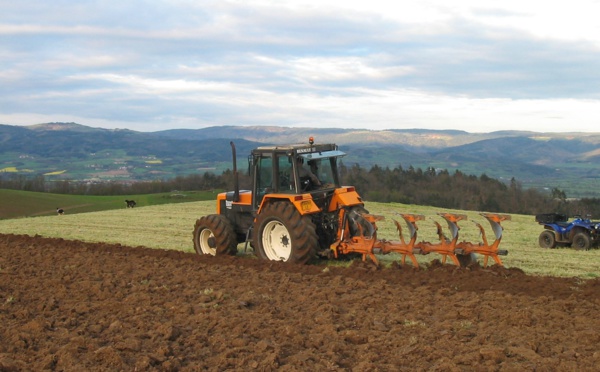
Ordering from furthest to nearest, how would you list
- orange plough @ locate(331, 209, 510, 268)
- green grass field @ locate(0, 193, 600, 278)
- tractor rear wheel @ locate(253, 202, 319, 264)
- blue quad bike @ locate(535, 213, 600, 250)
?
blue quad bike @ locate(535, 213, 600, 250), green grass field @ locate(0, 193, 600, 278), tractor rear wheel @ locate(253, 202, 319, 264), orange plough @ locate(331, 209, 510, 268)

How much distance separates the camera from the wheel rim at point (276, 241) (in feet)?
40.3

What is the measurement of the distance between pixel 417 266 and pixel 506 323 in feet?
11.6

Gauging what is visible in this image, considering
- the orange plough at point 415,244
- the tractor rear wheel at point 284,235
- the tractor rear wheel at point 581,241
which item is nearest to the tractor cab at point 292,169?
the tractor rear wheel at point 284,235

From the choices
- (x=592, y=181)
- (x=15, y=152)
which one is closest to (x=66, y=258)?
(x=592, y=181)

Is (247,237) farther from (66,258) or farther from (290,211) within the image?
(66,258)

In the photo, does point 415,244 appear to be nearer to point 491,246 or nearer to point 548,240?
point 491,246

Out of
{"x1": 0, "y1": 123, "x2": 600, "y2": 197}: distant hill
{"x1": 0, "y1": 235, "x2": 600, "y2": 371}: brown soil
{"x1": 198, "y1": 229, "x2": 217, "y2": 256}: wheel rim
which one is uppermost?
{"x1": 0, "y1": 123, "x2": 600, "y2": 197}: distant hill

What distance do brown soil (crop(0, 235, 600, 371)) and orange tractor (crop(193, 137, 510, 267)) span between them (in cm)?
49

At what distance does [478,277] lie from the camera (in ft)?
32.7

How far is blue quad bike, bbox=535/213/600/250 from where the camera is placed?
624 inches

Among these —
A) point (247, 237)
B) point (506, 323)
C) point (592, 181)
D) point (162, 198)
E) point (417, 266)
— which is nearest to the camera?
point (506, 323)

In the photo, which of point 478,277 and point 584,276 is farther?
point 584,276

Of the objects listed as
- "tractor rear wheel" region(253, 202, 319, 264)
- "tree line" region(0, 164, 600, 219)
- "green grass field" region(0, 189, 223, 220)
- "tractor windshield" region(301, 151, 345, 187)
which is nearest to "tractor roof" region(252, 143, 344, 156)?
"tractor windshield" region(301, 151, 345, 187)

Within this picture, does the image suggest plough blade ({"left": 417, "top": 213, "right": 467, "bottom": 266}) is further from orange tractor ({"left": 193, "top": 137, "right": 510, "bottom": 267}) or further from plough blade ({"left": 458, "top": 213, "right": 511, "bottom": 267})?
plough blade ({"left": 458, "top": 213, "right": 511, "bottom": 267})
